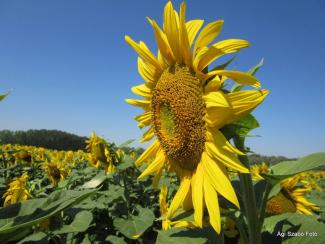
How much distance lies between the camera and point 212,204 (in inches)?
61.4

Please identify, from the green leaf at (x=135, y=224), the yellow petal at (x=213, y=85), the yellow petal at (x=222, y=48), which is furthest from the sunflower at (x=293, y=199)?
the green leaf at (x=135, y=224)

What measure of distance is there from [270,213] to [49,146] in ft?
123

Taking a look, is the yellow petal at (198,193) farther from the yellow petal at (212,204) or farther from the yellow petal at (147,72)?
the yellow petal at (147,72)

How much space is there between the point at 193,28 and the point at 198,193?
2.72 ft

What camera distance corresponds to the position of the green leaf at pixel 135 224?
13.5 feet

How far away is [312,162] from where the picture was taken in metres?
1.45

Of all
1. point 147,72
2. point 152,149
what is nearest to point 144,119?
point 152,149

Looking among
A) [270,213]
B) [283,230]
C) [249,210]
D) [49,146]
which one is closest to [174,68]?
[249,210]

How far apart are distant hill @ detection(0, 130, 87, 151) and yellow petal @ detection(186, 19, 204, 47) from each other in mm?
34529

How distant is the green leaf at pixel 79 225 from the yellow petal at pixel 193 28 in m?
2.08

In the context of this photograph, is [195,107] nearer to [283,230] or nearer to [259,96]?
[259,96]

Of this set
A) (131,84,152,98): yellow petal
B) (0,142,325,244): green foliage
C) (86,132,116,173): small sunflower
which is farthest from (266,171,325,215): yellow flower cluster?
(86,132,116,173): small sunflower

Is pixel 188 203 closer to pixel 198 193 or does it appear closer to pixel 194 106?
pixel 198 193

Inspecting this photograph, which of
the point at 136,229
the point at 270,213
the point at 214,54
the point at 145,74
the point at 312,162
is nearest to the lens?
the point at 312,162
